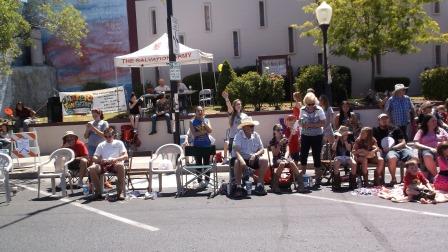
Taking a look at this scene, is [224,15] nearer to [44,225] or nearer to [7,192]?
[7,192]

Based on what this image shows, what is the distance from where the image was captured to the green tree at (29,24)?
15.1 meters

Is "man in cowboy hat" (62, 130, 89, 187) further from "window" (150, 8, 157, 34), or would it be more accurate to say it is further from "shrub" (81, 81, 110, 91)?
"shrub" (81, 81, 110, 91)

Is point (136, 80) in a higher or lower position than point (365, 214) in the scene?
higher

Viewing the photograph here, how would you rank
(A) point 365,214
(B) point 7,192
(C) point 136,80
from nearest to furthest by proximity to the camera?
(A) point 365,214 < (B) point 7,192 < (C) point 136,80

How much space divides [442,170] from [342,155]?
6.32 feet

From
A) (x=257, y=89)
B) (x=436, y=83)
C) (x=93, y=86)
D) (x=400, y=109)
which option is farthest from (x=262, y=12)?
(x=400, y=109)

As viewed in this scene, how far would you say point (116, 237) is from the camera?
7480 mm

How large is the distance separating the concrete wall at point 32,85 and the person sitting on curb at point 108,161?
2091 centimetres

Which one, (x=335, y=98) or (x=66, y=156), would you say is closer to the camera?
(x=66, y=156)

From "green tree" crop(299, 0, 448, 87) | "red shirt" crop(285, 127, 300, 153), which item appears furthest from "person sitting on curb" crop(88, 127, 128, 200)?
"green tree" crop(299, 0, 448, 87)

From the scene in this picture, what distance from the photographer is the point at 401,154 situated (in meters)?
10.8

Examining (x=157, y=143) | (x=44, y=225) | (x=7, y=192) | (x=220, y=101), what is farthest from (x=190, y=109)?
(x=44, y=225)

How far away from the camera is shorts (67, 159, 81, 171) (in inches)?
458

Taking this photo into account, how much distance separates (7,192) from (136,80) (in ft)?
70.4
